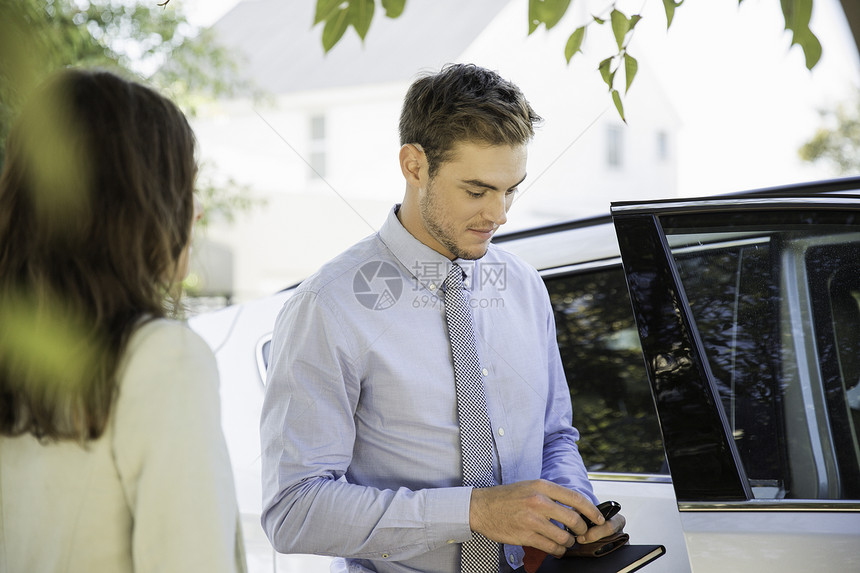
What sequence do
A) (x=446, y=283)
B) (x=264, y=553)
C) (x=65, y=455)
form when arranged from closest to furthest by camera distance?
1. (x=65, y=455)
2. (x=446, y=283)
3. (x=264, y=553)

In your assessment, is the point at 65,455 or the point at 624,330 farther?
the point at 624,330

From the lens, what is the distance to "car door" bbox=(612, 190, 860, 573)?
174 centimetres

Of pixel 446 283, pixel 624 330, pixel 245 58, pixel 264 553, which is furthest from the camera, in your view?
pixel 245 58

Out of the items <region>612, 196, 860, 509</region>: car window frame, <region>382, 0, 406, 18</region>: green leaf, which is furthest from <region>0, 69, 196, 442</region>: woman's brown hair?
<region>612, 196, 860, 509</region>: car window frame

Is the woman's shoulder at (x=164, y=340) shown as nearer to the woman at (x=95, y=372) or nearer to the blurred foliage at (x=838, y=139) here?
the woman at (x=95, y=372)

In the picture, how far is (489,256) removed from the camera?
2117mm

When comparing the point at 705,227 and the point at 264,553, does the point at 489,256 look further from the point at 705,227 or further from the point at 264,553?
the point at 264,553

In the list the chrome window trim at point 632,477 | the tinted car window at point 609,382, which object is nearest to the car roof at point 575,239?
the tinted car window at point 609,382

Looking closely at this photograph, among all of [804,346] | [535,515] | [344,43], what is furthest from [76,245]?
[344,43]

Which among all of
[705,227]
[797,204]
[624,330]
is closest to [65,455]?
[705,227]

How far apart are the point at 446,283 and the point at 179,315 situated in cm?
84

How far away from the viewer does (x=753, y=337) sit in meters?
1.82

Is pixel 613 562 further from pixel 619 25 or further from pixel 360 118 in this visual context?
pixel 360 118

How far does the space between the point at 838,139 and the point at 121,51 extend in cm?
1414
